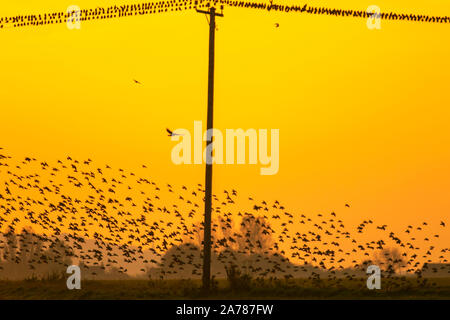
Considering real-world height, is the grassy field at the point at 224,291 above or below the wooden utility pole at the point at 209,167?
below

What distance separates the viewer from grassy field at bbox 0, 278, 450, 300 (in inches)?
1304

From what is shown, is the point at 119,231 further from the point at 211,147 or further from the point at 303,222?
the point at 303,222

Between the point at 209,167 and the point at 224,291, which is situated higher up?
the point at 209,167

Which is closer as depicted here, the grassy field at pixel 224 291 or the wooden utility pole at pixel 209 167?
the grassy field at pixel 224 291

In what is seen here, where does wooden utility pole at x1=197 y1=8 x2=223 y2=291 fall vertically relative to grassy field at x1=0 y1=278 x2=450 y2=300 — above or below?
above

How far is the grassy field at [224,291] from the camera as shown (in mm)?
33125

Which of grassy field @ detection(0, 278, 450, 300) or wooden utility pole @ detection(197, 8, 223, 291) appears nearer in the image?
grassy field @ detection(0, 278, 450, 300)

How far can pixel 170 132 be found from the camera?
1240 inches

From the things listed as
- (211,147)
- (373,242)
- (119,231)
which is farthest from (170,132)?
(373,242)

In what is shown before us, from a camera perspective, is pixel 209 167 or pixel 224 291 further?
pixel 209 167

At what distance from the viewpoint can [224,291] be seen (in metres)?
33.6
